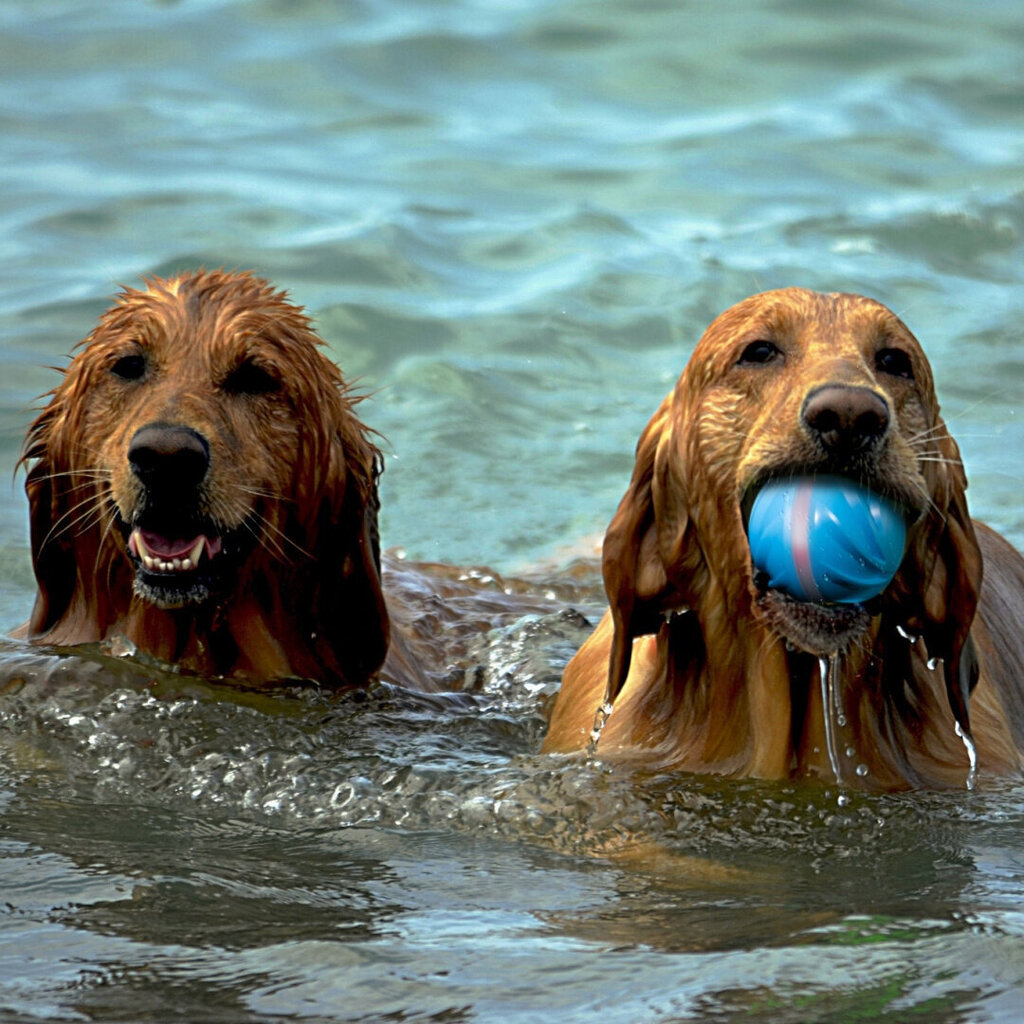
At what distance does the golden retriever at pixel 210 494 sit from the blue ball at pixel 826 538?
5.30 ft

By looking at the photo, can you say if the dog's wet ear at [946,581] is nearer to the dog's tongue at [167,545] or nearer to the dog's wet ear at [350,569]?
the dog's wet ear at [350,569]

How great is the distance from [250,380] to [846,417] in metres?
1.92

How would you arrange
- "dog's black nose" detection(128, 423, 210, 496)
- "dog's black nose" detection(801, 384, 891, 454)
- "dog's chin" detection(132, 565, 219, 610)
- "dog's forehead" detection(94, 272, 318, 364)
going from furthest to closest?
"dog's forehead" detection(94, 272, 318, 364) → "dog's chin" detection(132, 565, 219, 610) → "dog's black nose" detection(128, 423, 210, 496) → "dog's black nose" detection(801, 384, 891, 454)

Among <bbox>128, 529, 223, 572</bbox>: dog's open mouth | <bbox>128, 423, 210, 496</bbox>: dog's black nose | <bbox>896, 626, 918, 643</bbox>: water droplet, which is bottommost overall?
<bbox>896, 626, 918, 643</bbox>: water droplet

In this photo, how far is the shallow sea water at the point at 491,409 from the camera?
12.3 feet

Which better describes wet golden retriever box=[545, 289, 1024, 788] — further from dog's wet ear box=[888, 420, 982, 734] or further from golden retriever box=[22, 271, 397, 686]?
golden retriever box=[22, 271, 397, 686]

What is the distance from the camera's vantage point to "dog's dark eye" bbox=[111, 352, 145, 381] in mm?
5613

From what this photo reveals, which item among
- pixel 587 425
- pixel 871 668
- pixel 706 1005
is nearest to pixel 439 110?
pixel 587 425

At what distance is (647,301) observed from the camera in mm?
10922

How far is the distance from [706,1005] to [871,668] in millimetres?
1573

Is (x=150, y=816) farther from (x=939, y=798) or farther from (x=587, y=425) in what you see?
(x=587, y=425)

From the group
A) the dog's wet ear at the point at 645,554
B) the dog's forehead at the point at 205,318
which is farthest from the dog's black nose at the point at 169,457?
the dog's wet ear at the point at 645,554

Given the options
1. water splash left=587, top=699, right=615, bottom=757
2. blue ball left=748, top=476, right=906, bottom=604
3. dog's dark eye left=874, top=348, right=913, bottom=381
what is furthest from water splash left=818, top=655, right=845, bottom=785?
dog's dark eye left=874, top=348, right=913, bottom=381

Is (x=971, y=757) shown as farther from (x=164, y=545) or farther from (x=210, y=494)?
(x=164, y=545)
